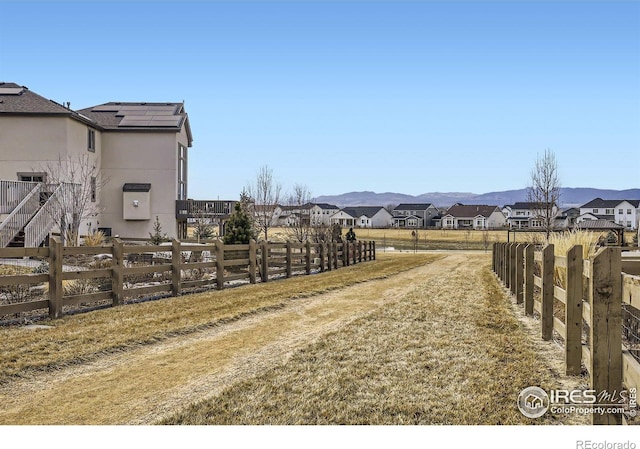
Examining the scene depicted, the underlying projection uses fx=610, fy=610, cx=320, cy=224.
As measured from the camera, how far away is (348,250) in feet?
86.2

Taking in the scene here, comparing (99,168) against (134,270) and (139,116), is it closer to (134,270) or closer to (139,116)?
(139,116)

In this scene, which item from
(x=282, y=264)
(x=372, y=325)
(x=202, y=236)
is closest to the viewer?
(x=372, y=325)

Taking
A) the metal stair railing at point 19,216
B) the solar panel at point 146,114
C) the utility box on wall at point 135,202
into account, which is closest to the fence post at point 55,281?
the metal stair railing at point 19,216

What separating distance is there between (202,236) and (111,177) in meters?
5.91

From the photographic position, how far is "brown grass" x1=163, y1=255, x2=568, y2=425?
5.03m

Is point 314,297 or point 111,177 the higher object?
point 111,177

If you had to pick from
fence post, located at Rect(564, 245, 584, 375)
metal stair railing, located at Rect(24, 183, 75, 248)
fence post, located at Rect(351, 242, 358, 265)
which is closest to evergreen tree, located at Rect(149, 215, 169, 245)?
metal stair railing, located at Rect(24, 183, 75, 248)

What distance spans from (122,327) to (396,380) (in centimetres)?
478

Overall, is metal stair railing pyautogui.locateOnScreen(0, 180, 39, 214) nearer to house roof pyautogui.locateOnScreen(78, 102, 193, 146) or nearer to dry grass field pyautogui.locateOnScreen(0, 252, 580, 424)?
house roof pyautogui.locateOnScreen(78, 102, 193, 146)

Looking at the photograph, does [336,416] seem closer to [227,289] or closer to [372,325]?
[372,325]

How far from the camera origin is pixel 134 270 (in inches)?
472

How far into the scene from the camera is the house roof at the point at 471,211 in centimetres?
12550

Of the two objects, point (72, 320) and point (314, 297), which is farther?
point (314, 297)

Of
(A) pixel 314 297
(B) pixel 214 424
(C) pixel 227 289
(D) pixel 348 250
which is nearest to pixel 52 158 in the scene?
(D) pixel 348 250
